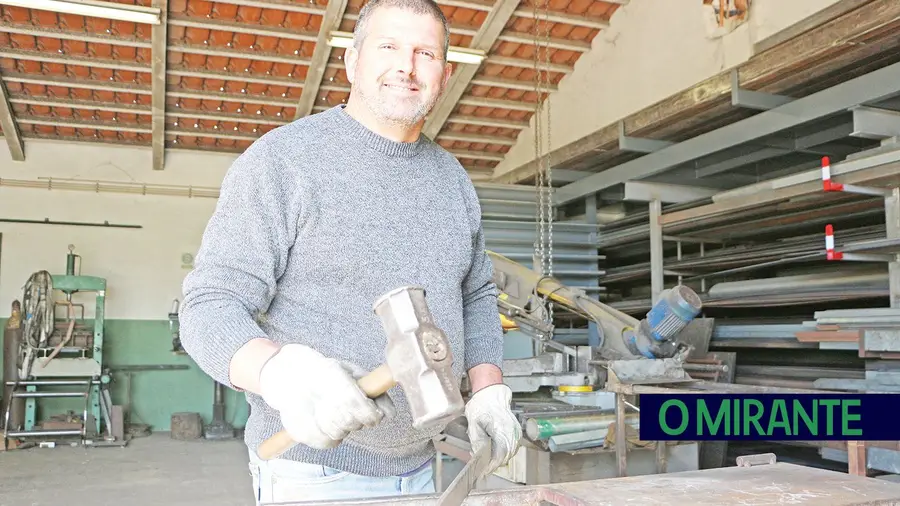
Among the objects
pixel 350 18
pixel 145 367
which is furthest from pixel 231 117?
pixel 145 367

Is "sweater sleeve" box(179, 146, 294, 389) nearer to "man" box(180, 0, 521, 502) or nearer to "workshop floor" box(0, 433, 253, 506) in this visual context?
"man" box(180, 0, 521, 502)

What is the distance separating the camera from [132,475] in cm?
555

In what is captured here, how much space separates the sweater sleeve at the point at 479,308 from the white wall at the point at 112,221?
6.89 m

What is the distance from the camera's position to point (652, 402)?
325cm

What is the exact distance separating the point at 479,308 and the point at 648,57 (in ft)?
15.1

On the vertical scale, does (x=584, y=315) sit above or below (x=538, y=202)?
below

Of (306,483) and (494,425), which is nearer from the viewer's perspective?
(306,483)

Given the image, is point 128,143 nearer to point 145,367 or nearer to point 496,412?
point 145,367

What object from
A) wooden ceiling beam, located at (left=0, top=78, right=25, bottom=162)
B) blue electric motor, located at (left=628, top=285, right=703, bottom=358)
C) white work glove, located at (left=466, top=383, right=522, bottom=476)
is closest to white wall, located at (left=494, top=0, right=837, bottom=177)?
blue electric motor, located at (left=628, top=285, right=703, bottom=358)

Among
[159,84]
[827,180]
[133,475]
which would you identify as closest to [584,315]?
[827,180]

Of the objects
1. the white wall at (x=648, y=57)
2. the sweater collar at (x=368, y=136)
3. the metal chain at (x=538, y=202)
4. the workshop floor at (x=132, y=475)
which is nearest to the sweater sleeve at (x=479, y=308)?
the sweater collar at (x=368, y=136)

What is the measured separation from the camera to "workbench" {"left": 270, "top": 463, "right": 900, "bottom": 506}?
133 cm

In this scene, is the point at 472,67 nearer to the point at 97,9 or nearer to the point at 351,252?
the point at 97,9

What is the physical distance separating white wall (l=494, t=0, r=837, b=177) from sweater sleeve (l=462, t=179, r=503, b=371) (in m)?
3.33
